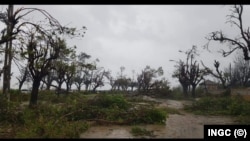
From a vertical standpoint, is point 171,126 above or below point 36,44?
below

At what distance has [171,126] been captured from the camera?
Answer: 14594 mm

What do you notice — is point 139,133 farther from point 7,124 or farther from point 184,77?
point 184,77

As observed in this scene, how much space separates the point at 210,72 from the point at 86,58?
23.0 meters

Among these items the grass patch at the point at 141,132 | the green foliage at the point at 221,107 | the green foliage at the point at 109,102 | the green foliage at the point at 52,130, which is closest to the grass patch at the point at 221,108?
the green foliage at the point at 221,107

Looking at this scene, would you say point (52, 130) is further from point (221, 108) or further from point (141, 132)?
point (221, 108)

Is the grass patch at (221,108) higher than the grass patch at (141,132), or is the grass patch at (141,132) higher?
the grass patch at (221,108)

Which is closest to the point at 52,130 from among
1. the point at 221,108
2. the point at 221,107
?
the point at 221,108

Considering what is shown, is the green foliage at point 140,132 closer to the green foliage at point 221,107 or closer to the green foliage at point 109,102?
the green foliage at point 109,102

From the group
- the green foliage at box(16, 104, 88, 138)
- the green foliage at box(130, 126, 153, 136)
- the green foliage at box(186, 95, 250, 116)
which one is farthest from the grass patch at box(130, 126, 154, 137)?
the green foliage at box(186, 95, 250, 116)

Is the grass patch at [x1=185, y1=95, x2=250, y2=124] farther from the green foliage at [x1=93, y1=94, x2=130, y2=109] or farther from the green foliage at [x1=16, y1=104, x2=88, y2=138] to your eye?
the green foliage at [x1=16, y1=104, x2=88, y2=138]

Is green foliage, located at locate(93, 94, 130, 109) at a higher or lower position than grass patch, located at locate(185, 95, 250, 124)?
higher

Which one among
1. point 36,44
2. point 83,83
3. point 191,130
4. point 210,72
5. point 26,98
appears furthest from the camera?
point 83,83

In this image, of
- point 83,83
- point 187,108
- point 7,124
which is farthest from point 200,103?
point 83,83

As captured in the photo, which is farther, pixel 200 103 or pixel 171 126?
pixel 200 103
